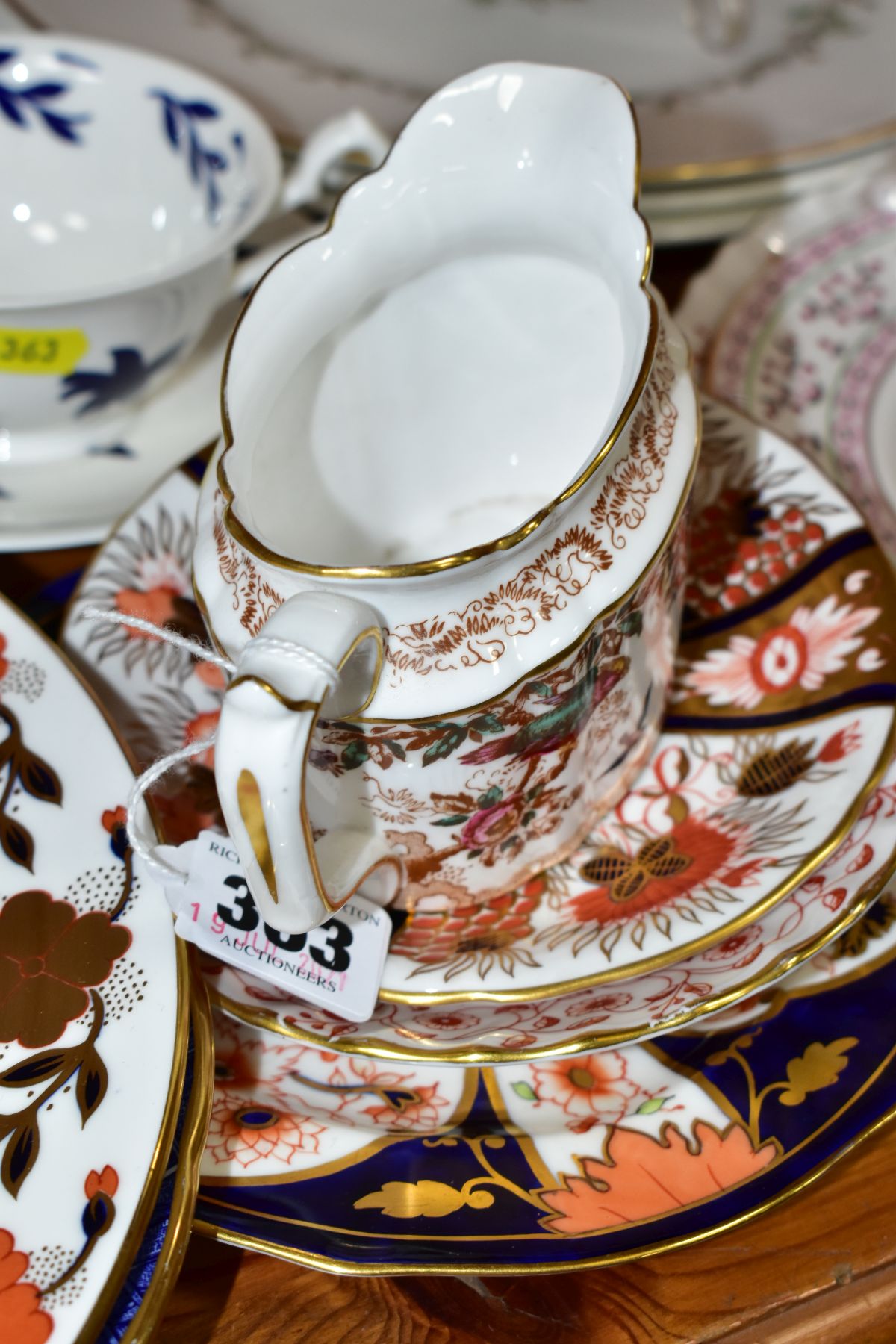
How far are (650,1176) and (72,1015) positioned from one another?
0.79ft

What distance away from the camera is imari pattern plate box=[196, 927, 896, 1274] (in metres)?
0.44

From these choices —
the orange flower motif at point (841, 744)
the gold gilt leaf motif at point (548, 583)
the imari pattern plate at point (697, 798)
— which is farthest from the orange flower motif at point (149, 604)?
the orange flower motif at point (841, 744)

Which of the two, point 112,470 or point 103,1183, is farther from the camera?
point 112,470

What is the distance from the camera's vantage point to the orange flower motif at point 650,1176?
1.48 feet

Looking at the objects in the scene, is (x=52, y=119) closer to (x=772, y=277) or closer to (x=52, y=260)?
(x=52, y=260)

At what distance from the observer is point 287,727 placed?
1.17ft

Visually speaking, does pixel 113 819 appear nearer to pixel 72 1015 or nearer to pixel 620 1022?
pixel 72 1015

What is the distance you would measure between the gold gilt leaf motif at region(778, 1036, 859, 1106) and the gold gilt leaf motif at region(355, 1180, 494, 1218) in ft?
0.44

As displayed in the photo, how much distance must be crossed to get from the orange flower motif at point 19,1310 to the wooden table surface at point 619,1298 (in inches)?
4.2

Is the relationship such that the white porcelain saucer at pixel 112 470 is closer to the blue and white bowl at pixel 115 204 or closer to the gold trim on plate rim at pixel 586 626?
the blue and white bowl at pixel 115 204

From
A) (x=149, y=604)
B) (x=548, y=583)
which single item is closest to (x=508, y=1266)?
(x=548, y=583)

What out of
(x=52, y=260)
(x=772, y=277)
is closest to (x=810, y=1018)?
(x=772, y=277)

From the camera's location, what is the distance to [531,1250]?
435mm

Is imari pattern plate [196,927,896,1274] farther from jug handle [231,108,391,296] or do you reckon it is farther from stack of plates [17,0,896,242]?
stack of plates [17,0,896,242]
